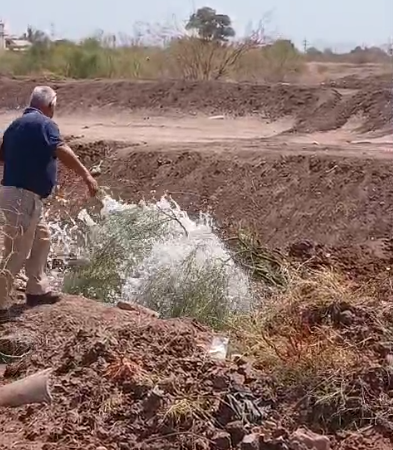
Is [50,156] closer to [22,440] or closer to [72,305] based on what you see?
[72,305]

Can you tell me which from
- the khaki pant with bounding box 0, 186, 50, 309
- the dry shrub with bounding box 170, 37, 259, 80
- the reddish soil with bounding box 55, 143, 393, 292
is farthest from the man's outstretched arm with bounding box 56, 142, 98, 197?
the dry shrub with bounding box 170, 37, 259, 80

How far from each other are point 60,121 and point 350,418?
19231 mm

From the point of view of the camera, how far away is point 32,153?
7.59 meters

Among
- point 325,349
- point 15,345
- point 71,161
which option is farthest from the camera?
point 71,161

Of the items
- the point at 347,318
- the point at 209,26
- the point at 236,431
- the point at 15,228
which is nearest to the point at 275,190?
the point at 15,228

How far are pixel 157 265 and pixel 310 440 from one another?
372cm

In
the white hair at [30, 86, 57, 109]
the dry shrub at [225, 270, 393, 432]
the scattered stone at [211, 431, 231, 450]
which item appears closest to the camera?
the scattered stone at [211, 431, 231, 450]

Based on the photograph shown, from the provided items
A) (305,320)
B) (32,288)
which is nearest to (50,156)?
(32,288)

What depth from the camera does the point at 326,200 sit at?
14562 millimetres

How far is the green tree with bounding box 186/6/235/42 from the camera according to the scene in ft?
104

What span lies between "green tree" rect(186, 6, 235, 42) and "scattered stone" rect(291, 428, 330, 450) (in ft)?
86.5

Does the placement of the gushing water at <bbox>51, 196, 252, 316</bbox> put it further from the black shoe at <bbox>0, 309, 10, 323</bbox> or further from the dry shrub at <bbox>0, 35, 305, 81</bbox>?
the dry shrub at <bbox>0, 35, 305, 81</bbox>

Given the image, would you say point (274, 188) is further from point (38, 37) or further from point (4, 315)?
point (38, 37)

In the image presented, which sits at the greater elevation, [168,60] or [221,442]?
[221,442]
